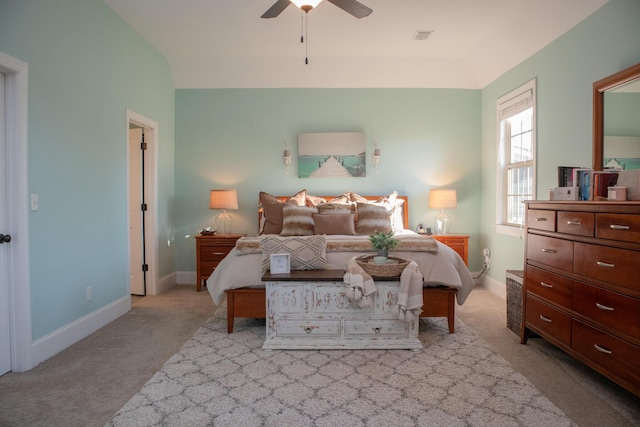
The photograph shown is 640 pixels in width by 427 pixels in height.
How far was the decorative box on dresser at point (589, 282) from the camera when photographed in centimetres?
214

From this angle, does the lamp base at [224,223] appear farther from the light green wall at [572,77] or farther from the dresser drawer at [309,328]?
the light green wall at [572,77]

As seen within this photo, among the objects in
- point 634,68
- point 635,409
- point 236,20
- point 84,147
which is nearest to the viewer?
point 635,409

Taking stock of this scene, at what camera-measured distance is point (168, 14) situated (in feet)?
13.0

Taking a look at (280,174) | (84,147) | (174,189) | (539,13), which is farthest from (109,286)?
(539,13)

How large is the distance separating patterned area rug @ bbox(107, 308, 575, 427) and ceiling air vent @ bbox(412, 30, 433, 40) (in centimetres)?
323

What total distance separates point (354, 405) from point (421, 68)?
4489 mm

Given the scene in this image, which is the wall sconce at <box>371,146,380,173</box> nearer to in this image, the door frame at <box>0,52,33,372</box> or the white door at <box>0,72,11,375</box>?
the door frame at <box>0,52,33,372</box>

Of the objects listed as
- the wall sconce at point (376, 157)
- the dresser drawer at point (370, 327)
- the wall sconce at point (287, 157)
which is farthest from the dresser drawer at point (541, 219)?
the wall sconce at point (287, 157)

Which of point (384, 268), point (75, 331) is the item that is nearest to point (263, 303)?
point (384, 268)

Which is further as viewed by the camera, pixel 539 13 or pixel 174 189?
pixel 174 189

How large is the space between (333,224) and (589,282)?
252 centimetres

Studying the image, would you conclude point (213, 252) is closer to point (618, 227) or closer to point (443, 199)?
point (443, 199)

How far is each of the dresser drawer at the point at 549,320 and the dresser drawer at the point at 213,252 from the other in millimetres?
3399

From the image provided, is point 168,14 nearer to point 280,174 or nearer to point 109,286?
point 280,174
